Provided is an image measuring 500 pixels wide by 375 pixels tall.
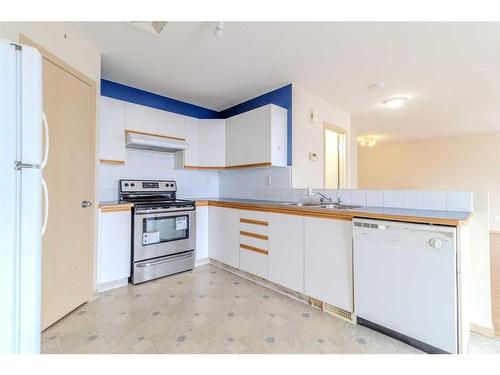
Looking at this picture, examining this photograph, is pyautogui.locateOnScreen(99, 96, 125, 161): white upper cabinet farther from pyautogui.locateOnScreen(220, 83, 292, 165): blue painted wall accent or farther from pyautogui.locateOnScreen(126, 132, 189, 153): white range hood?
pyautogui.locateOnScreen(220, 83, 292, 165): blue painted wall accent

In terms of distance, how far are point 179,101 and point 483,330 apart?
395cm

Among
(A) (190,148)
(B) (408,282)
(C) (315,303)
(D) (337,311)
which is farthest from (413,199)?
(A) (190,148)

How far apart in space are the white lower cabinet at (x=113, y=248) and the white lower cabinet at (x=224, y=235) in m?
0.99

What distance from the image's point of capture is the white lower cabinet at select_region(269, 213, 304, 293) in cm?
209

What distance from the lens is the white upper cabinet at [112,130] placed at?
101 inches

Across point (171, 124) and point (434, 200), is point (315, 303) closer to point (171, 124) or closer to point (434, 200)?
point (434, 200)

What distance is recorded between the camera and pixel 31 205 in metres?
0.93

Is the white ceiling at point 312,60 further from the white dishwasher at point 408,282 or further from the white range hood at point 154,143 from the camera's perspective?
the white dishwasher at point 408,282

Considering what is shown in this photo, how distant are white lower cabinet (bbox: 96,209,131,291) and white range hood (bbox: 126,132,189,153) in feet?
2.69

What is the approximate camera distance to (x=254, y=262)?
251cm

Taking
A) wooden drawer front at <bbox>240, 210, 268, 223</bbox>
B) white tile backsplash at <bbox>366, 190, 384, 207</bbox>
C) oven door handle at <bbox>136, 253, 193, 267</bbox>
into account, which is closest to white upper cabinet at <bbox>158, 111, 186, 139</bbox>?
wooden drawer front at <bbox>240, 210, 268, 223</bbox>

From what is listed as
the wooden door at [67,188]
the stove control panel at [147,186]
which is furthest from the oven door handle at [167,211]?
the stove control panel at [147,186]
